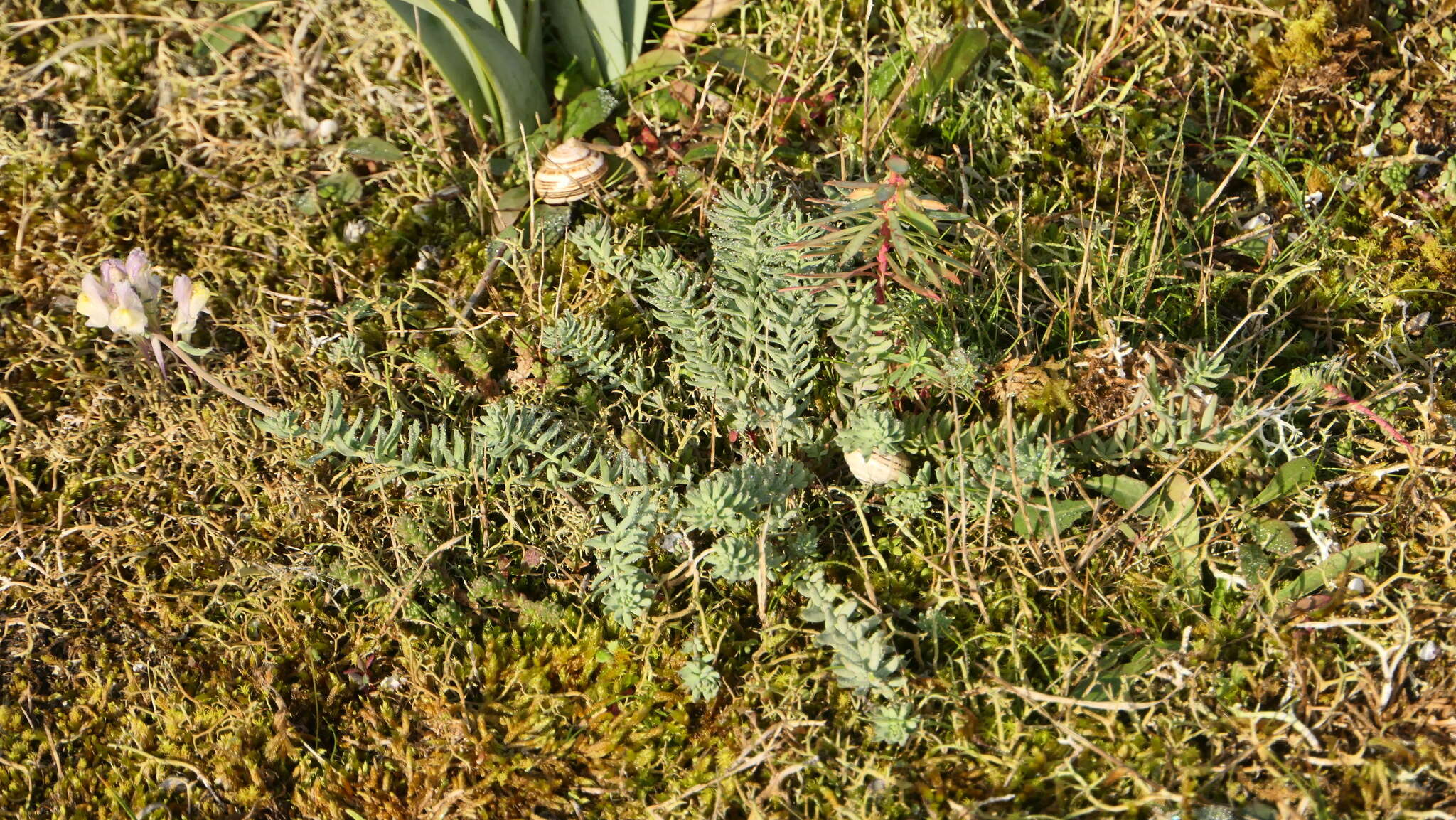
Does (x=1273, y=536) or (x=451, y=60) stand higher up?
(x=451, y=60)

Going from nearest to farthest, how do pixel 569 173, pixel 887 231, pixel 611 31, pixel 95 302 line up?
pixel 887 231 < pixel 95 302 < pixel 569 173 < pixel 611 31

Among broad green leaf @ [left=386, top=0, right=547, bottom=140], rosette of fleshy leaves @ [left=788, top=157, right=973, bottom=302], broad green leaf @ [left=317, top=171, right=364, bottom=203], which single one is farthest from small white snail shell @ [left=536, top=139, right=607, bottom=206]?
rosette of fleshy leaves @ [left=788, top=157, right=973, bottom=302]

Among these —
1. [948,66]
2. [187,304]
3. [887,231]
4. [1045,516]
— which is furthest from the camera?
[948,66]

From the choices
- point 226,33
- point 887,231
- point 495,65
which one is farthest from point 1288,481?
point 226,33

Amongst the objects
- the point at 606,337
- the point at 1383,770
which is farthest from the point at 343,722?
the point at 1383,770

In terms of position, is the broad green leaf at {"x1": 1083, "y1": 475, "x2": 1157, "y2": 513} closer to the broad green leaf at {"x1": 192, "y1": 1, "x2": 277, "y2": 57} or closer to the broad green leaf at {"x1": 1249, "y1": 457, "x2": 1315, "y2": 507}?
the broad green leaf at {"x1": 1249, "y1": 457, "x2": 1315, "y2": 507}

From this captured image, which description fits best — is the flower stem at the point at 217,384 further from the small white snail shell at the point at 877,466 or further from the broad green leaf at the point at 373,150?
the small white snail shell at the point at 877,466

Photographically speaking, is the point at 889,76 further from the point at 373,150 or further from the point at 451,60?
the point at 373,150
